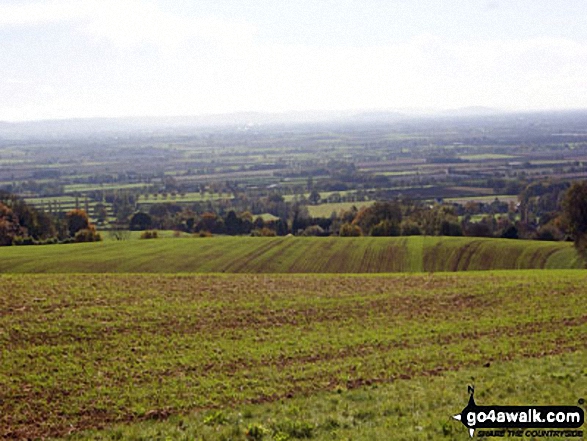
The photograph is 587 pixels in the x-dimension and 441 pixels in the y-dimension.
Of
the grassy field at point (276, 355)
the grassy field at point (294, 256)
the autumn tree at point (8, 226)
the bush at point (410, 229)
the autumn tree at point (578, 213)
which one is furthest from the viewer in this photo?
the bush at point (410, 229)

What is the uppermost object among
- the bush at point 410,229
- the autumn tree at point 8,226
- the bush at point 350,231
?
the autumn tree at point 8,226

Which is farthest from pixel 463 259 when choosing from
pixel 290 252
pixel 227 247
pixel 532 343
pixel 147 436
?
pixel 147 436

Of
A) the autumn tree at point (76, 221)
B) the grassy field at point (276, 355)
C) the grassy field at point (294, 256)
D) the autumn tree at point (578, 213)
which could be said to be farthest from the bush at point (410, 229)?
the autumn tree at point (76, 221)

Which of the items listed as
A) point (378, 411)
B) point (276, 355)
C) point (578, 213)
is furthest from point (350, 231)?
point (378, 411)

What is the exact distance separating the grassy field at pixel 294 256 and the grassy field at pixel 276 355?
63.7 ft

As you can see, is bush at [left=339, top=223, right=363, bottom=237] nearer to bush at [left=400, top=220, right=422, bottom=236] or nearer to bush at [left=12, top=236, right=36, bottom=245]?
bush at [left=400, top=220, right=422, bottom=236]

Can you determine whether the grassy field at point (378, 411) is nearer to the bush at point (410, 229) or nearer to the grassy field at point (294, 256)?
the grassy field at point (294, 256)

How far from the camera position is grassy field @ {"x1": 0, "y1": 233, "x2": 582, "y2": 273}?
4797 centimetres

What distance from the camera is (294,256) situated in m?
54.1

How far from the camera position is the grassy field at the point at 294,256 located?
4797 centimetres

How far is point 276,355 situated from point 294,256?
3595cm

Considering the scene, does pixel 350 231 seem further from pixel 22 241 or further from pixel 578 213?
pixel 22 241

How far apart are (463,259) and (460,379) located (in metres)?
39.1

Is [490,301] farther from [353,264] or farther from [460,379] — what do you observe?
[353,264]
